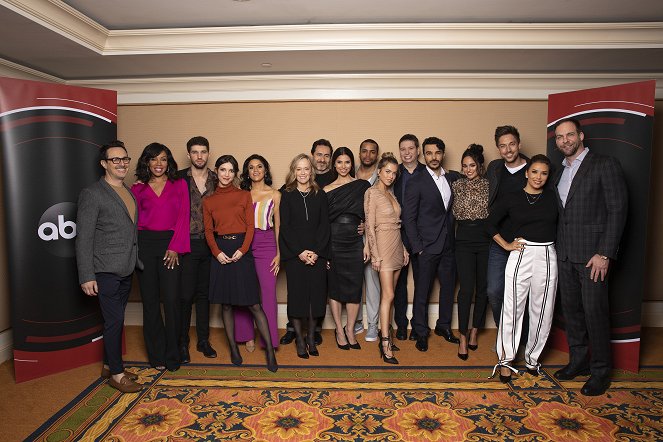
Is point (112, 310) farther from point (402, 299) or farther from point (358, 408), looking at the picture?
point (402, 299)

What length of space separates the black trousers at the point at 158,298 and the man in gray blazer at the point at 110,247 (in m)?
0.17

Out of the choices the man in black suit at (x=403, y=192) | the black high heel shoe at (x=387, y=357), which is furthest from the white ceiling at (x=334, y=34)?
the black high heel shoe at (x=387, y=357)

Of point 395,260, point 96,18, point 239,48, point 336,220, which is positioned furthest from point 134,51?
point 395,260

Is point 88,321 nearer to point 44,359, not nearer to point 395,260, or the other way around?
point 44,359

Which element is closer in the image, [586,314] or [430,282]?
[586,314]

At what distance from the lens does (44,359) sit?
3.51 meters

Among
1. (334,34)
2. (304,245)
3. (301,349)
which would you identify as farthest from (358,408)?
(334,34)

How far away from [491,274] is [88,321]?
3.26 m

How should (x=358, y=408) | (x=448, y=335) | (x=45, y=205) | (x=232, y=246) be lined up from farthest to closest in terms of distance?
1. (x=448, y=335)
2. (x=232, y=246)
3. (x=45, y=205)
4. (x=358, y=408)

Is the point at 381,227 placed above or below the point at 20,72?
below

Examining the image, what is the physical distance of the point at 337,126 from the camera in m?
4.75

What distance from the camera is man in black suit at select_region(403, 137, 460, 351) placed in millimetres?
4043

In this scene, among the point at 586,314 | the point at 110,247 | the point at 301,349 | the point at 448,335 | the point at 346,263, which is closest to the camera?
the point at 110,247

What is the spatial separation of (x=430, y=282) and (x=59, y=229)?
3.08 metres
